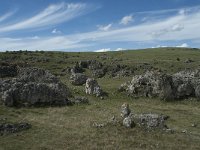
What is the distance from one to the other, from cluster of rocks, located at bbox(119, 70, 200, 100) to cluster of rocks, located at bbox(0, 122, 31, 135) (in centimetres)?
2094

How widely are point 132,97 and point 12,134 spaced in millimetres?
22108

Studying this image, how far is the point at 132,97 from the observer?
49375 mm

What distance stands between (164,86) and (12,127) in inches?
929

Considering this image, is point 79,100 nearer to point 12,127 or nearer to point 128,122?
point 128,122

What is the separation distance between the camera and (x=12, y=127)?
31.5 meters

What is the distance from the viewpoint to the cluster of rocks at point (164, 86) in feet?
159

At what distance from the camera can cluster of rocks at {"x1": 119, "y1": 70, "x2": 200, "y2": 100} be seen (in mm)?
48478

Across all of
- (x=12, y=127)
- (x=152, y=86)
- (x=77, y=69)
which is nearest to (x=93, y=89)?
(x=152, y=86)

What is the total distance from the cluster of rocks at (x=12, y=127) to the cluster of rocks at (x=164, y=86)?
68.7 feet

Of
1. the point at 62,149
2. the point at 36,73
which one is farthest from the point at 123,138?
the point at 36,73

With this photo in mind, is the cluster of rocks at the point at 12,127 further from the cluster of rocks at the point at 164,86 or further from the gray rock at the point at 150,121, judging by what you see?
the cluster of rocks at the point at 164,86

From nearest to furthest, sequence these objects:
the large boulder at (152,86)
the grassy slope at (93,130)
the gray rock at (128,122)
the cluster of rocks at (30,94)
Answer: the grassy slope at (93,130) → the gray rock at (128,122) → the cluster of rocks at (30,94) → the large boulder at (152,86)

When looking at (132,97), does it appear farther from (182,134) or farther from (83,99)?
(182,134)

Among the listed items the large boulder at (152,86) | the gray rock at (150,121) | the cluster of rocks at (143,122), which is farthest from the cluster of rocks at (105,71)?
the gray rock at (150,121)
